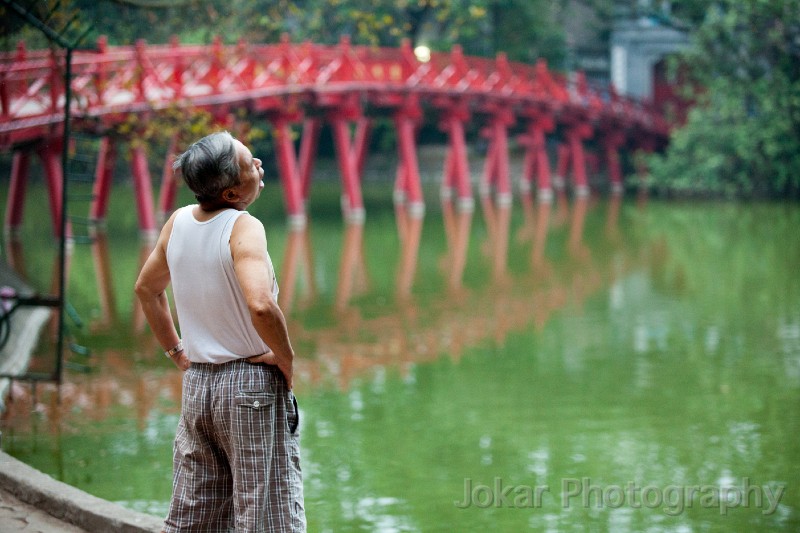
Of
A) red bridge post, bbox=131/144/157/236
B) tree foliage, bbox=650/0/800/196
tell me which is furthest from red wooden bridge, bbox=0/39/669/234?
tree foliage, bbox=650/0/800/196

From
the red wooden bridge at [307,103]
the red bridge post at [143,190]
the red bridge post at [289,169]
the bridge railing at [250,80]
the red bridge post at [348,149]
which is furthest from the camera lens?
the red bridge post at [348,149]

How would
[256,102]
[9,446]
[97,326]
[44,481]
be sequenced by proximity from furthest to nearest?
[256,102], [97,326], [9,446], [44,481]

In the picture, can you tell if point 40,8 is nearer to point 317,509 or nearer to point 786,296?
point 317,509

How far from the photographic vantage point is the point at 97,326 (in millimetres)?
10828

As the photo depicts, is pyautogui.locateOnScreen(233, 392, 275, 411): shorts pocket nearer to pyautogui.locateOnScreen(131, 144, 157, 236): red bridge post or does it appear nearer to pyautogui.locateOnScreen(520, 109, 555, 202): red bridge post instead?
pyautogui.locateOnScreen(131, 144, 157, 236): red bridge post

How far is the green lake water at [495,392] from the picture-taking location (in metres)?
5.99

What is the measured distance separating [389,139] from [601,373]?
30.1 m

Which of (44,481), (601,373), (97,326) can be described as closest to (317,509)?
(44,481)

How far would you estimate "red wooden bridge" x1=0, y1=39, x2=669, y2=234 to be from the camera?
1444 centimetres

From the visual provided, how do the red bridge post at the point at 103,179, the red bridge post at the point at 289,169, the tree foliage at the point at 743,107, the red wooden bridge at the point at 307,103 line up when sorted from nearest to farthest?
the red wooden bridge at the point at 307,103 < the red bridge post at the point at 103,179 < the red bridge post at the point at 289,169 < the tree foliage at the point at 743,107

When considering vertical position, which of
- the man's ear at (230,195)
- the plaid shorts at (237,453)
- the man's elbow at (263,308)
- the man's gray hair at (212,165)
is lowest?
the plaid shorts at (237,453)

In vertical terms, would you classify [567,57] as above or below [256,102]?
above

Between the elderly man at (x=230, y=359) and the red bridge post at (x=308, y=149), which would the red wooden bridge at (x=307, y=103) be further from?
the elderly man at (x=230, y=359)

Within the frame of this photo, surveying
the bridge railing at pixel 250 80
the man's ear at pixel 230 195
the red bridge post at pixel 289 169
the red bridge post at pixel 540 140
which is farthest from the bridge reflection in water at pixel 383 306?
the red bridge post at pixel 540 140
